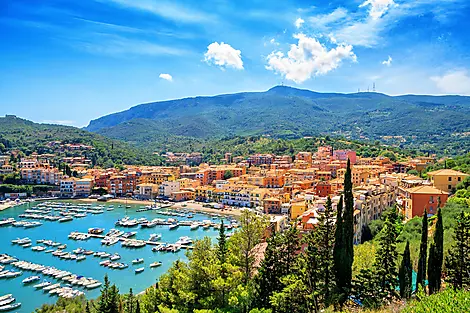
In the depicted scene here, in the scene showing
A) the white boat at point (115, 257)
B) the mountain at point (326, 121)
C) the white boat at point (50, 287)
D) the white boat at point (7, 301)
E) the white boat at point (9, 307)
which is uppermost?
the mountain at point (326, 121)

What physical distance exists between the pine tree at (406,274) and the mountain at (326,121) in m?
88.9

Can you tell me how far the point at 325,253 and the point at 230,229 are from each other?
21676 mm

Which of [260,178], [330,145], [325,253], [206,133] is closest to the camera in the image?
[325,253]

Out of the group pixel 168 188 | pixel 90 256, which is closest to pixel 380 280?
pixel 90 256

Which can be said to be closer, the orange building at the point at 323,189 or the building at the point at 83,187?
the orange building at the point at 323,189

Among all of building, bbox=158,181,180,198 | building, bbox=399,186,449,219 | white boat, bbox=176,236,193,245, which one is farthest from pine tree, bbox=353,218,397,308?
building, bbox=158,181,180,198

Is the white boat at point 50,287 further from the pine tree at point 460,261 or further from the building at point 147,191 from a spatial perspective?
the building at point 147,191

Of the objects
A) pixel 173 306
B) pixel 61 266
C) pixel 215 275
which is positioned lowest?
pixel 61 266

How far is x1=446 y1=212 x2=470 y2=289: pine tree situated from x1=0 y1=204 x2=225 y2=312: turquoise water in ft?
52.4

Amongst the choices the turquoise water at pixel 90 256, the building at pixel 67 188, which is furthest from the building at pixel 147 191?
the building at pixel 67 188

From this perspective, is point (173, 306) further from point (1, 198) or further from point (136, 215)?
point (1, 198)

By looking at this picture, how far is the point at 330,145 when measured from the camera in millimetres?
69375

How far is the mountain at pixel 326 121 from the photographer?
381ft

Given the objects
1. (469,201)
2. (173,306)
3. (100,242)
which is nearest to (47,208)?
(100,242)
